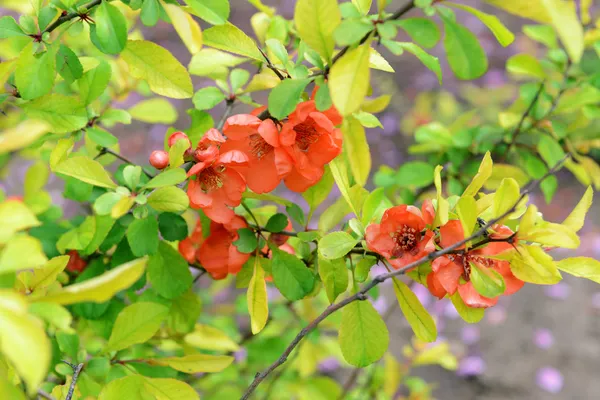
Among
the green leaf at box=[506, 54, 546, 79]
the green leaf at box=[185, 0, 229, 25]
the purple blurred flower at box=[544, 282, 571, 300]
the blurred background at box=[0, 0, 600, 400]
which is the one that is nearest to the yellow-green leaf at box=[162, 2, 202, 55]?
the green leaf at box=[185, 0, 229, 25]

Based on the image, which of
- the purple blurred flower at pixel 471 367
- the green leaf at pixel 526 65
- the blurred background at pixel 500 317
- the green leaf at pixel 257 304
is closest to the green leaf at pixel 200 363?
the green leaf at pixel 257 304

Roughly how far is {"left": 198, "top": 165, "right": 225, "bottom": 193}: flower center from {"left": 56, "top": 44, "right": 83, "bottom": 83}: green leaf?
21 cm

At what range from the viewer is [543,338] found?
2312 millimetres

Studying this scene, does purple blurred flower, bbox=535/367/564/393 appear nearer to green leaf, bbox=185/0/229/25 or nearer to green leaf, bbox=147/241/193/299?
green leaf, bbox=147/241/193/299

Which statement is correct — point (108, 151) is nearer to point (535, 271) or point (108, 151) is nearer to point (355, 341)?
point (355, 341)

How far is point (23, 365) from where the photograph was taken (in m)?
0.34

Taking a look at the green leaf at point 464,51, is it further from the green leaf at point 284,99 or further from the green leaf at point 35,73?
the green leaf at point 35,73

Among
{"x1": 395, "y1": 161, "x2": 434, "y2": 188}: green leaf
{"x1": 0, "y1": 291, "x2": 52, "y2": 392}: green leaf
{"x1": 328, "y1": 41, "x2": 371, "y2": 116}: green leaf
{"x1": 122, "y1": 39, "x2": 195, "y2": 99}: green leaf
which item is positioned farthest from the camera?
{"x1": 395, "y1": 161, "x2": 434, "y2": 188}: green leaf

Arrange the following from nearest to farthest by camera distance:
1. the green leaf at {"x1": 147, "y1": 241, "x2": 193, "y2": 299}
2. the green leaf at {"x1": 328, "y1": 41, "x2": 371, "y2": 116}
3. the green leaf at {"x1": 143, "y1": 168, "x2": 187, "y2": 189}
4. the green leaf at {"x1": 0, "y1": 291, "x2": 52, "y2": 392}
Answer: the green leaf at {"x1": 0, "y1": 291, "x2": 52, "y2": 392} → the green leaf at {"x1": 328, "y1": 41, "x2": 371, "y2": 116} → the green leaf at {"x1": 143, "y1": 168, "x2": 187, "y2": 189} → the green leaf at {"x1": 147, "y1": 241, "x2": 193, "y2": 299}

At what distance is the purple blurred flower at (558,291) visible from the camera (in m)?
2.49

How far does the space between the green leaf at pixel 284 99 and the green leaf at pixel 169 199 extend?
5.8 inches

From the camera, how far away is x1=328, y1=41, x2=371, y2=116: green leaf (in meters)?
0.51

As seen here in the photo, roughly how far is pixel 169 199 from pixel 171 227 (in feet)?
0.45

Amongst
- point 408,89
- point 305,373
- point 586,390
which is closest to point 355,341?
point 305,373
